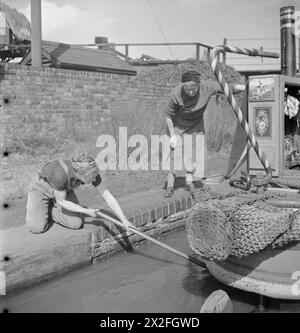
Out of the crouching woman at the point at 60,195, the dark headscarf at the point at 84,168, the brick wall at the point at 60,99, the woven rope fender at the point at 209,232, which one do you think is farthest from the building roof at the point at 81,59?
the woven rope fender at the point at 209,232

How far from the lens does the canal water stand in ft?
12.3

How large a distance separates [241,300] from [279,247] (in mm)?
578

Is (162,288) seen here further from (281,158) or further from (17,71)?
(17,71)

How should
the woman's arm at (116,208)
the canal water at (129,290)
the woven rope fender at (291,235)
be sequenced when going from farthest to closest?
the woman's arm at (116,208), the canal water at (129,290), the woven rope fender at (291,235)

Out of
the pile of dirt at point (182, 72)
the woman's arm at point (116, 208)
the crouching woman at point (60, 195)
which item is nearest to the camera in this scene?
the crouching woman at point (60, 195)

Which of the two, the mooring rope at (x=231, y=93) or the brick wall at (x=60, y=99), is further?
the brick wall at (x=60, y=99)

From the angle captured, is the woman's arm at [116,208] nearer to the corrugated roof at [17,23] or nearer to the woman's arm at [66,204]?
the woman's arm at [66,204]

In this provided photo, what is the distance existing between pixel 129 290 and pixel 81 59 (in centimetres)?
1035

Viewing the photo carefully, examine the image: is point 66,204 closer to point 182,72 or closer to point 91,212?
point 91,212

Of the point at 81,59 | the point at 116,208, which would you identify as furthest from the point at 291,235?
the point at 81,59

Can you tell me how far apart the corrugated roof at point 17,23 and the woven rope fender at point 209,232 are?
603 centimetres

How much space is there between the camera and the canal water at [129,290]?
3.74m

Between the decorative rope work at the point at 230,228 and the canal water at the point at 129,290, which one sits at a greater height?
the decorative rope work at the point at 230,228

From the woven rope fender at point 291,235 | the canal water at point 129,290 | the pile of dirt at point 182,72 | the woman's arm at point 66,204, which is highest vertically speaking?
the pile of dirt at point 182,72
